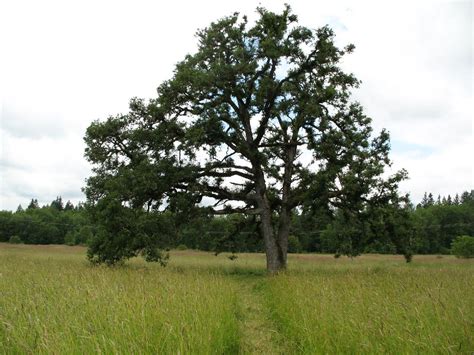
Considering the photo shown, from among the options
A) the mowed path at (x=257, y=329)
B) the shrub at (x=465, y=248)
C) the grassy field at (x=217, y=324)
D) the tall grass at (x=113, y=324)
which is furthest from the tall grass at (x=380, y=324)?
the shrub at (x=465, y=248)

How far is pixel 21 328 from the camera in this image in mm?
4930

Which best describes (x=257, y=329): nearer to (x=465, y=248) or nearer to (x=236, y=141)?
(x=236, y=141)

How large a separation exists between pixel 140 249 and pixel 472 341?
17002 millimetres

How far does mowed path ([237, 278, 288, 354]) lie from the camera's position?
621cm

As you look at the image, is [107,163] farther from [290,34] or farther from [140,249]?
[290,34]

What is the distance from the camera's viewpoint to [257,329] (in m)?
7.88

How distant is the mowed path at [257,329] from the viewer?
6211 millimetres

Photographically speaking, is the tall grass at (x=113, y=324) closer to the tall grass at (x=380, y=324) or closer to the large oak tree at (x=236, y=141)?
the tall grass at (x=380, y=324)

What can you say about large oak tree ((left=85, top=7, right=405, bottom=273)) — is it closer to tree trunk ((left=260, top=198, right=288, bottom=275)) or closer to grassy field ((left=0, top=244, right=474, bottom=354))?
tree trunk ((left=260, top=198, right=288, bottom=275))

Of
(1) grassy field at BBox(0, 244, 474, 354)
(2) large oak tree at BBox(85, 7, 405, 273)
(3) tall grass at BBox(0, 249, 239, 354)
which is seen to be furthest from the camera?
(2) large oak tree at BBox(85, 7, 405, 273)

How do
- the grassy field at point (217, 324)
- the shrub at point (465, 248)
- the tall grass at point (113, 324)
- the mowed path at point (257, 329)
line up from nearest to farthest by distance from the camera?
the tall grass at point (113, 324)
the grassy field at point (217, 324)
the mowed path at point (257, 329)
the shrub at point (465, 248)

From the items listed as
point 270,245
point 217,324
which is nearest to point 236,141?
point 270,245

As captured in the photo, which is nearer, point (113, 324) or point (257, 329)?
point (113, 324)

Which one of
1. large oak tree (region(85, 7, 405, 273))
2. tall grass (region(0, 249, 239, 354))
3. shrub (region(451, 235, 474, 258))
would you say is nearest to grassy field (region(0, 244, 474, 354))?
tall grass (region(0, 249, 239, 354))
